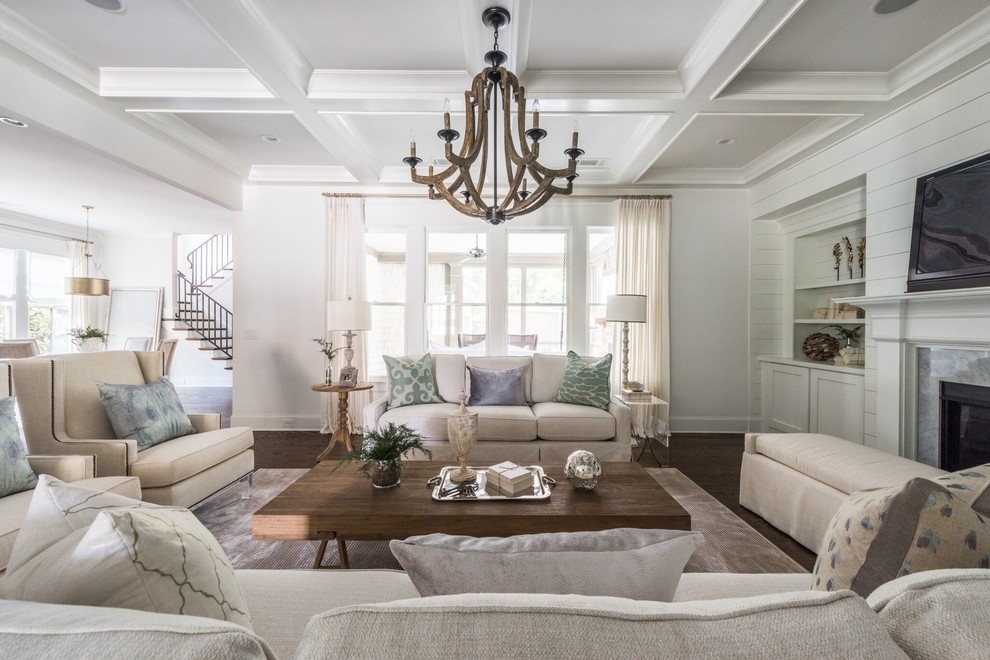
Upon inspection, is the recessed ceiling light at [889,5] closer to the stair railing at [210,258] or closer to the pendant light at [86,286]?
the pendant light at [86,286]

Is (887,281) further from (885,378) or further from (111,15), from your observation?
(111,15)

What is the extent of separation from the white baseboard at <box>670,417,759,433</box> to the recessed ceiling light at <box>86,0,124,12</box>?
528 cm

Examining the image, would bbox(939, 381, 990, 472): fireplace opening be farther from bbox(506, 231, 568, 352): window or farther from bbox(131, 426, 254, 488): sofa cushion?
bbox(131, 426, 254, 488): sofa cushion

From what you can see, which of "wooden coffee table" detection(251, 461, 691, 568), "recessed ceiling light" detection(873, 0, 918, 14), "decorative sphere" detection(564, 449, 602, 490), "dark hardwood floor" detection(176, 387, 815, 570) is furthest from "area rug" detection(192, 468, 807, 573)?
"recessed ceiling light" detection(873, 0, 918, 14)

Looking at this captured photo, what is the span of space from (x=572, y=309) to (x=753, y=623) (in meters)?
4.25

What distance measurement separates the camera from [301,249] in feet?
15.0

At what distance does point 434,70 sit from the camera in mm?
2717

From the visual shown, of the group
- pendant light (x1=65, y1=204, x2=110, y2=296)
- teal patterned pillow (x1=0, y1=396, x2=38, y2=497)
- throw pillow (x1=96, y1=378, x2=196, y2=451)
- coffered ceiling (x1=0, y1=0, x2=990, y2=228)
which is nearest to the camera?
teal patterned pillow (x1=0, y1=396, x2=38, y2=497)

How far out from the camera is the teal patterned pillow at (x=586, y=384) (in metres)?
3.50

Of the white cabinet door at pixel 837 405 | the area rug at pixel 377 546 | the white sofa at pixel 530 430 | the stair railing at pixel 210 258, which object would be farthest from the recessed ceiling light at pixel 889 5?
the stair railing at pixel 210 258

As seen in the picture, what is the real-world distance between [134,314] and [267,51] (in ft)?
24.3

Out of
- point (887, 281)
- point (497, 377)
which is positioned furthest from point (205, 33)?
point (887, 281)

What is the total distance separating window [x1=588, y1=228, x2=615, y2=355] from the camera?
4.65 meters

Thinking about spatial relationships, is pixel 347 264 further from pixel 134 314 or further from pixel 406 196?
pixel 134 314
